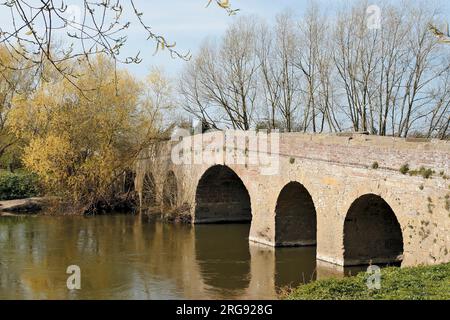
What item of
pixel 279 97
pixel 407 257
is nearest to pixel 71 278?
pixel 407 257

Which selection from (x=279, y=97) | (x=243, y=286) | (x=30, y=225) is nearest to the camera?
(x=243, y=286)

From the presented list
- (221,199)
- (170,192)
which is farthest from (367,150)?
(170,192)

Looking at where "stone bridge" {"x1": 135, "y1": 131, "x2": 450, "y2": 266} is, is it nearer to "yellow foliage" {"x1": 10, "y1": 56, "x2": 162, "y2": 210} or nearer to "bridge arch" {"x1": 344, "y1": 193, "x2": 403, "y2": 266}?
"bridge arch" {"x1": 344, "y1": 193, "x2": 403, "y2": 266}

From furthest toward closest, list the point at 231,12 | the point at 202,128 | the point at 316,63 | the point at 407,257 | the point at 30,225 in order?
the point at 202,128
the point at 316,63
the point at 30,225
the point at 407,257
the point at 231,12

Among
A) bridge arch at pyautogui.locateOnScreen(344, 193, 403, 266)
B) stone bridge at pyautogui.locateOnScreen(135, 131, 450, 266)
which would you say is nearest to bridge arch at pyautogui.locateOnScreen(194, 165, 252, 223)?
stone bridge at pyautogui.locateOnScreen(135, 131, 450, 266)

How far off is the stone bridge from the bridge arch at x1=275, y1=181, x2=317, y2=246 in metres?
0.03

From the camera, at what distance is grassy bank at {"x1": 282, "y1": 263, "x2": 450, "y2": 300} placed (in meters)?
6.84

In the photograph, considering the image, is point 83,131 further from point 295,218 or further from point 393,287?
point 393,287

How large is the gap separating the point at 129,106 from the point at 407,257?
15.6 meters

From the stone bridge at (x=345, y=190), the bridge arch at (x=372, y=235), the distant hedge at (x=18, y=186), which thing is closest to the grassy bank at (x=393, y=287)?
the stone bridge at (x=345, y=190)

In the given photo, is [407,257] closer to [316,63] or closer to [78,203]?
[316,63]

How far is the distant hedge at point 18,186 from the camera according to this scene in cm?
2662

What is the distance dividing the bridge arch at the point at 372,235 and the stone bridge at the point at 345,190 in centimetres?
2

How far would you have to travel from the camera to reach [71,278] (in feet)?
42.3
